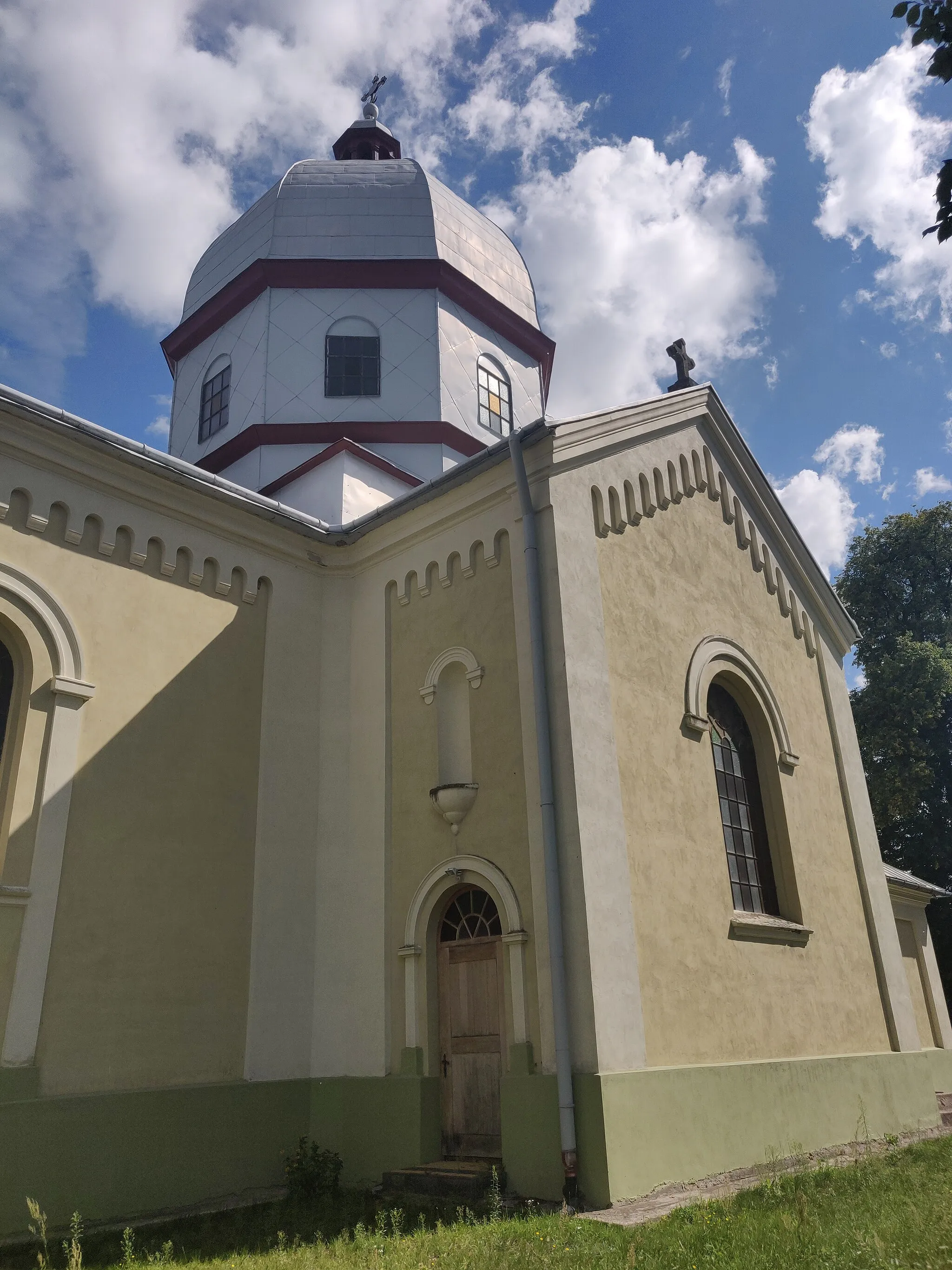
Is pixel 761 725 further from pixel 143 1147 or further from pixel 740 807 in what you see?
pixel 143 1147

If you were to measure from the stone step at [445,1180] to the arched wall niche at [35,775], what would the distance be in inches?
125

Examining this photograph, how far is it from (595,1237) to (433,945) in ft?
11.7

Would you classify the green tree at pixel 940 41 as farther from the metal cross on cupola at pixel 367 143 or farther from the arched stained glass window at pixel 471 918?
the metal cross on cupola at pixel 367 143

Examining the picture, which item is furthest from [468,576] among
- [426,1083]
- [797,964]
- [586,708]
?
[797,964]

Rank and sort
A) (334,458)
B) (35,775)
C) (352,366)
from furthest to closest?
(352,366) < (334,458) < (35,775)

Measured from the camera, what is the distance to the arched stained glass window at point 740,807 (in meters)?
11.1

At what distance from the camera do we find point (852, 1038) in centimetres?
1140

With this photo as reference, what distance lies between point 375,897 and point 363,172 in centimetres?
1276

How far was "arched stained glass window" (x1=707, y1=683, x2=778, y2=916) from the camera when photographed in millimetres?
11055

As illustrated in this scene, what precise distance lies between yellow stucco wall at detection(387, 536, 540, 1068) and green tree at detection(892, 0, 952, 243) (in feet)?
17.7

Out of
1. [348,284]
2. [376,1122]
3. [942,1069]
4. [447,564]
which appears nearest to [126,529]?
[447,564]

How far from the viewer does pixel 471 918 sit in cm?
938

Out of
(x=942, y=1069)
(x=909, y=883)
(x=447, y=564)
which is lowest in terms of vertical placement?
(x=942, y=1069)

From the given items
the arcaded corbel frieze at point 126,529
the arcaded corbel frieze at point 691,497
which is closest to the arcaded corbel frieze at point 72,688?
the arcaded corbel frieze at point 126,529
